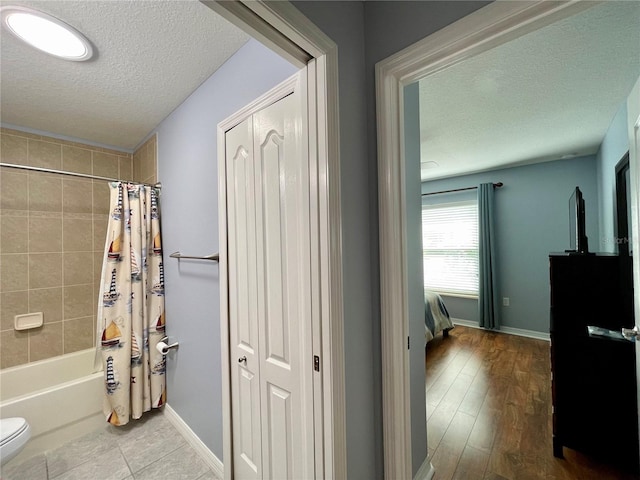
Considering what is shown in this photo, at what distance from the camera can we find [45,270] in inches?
87.4

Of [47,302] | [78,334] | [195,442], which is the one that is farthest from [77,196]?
[195,442]

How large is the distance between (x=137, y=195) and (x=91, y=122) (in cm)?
69

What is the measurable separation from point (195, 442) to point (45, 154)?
2650 mm

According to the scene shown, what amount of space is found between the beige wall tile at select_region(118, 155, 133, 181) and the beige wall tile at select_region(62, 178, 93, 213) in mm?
285

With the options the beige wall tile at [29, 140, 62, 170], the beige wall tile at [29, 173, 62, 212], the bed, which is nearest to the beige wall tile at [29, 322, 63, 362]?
the beige wall tile at [29, 173, 62, 212]

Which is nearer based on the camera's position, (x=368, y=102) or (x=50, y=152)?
(x=368, y=102)

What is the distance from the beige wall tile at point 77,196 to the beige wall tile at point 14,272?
0.50m

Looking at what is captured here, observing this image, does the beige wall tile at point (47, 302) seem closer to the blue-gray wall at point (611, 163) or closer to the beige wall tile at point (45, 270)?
the beige wall tile at point (45, 270)

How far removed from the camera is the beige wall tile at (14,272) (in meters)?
2.05

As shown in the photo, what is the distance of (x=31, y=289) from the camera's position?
7.07ft

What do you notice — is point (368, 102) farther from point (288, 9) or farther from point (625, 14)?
point (625, 14)

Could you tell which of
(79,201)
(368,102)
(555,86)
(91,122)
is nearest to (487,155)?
(555,86)

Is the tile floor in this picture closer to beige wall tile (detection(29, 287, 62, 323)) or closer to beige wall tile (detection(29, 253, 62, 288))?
beige wall tile (detection(29, 287, 62, 323))

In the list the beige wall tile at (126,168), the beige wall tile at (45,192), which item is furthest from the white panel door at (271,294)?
the beige wall tile at (45,192)
